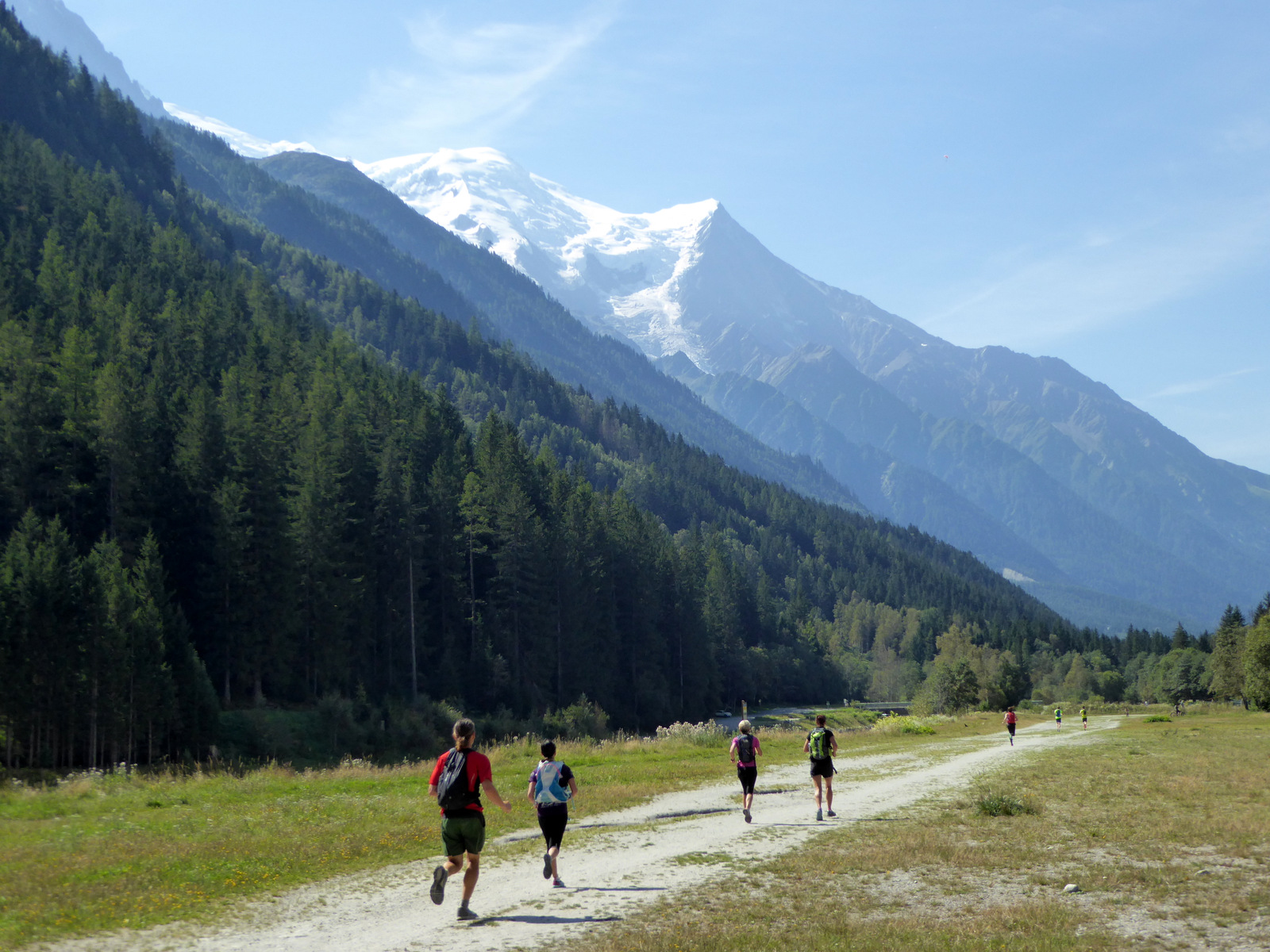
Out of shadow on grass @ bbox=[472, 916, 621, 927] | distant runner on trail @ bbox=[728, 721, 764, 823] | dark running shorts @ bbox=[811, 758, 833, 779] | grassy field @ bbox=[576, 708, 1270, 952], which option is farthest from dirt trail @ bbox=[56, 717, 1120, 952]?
dark running shorts @ bbox=[811, 758, 833, 779]

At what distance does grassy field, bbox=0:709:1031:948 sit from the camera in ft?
45.3

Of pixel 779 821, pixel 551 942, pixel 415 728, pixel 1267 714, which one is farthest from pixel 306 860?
pixel 1267 714

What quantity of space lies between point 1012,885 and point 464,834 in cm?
942

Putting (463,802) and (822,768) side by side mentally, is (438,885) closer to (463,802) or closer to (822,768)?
(463,802)

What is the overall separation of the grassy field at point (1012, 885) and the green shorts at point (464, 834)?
2342mm

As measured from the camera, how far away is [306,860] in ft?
56.7

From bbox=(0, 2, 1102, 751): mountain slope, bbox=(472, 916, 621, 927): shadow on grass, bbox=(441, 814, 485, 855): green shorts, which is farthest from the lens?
bbox=(0, 2, 1102, 751): mountain slope

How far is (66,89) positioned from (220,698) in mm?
184952

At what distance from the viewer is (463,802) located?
514 inches

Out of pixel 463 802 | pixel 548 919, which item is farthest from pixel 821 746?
pixel 463 802

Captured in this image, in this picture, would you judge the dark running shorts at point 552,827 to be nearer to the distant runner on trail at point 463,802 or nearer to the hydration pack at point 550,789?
the hydration pack at point 550,789

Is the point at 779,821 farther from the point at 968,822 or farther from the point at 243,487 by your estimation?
the point at 243,487

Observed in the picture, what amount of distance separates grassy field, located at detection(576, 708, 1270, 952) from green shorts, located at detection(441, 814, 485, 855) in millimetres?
2342

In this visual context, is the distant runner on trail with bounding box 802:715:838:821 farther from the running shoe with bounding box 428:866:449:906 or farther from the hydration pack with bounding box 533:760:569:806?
the running shoe with bounding box 428:866:449:906
